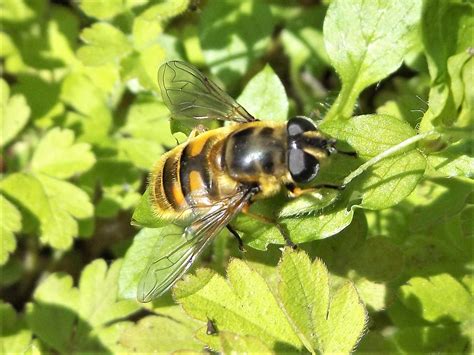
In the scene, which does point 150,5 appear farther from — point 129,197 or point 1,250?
point 1,250

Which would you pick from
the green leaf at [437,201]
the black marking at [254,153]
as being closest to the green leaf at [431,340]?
the green leaf at [437,201]

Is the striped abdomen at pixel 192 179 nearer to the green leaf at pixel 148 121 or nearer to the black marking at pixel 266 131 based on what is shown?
the black marking at pixel 266 131

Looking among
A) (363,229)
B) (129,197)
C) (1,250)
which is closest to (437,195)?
(363,229)

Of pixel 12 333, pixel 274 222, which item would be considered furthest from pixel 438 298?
pixel 12 333

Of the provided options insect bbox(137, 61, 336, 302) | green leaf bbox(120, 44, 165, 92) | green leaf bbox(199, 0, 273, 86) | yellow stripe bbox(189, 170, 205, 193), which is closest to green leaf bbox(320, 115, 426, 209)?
insect bbox(137, 61, 336, 302)

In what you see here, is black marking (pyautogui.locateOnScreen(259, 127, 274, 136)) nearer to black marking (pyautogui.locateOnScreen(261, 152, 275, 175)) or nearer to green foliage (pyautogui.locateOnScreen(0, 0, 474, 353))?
black marking (pyautogui.locateOnScreen(261, 152, 275, 175))

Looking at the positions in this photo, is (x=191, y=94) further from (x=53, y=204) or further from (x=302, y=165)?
(x=53, y=204)
